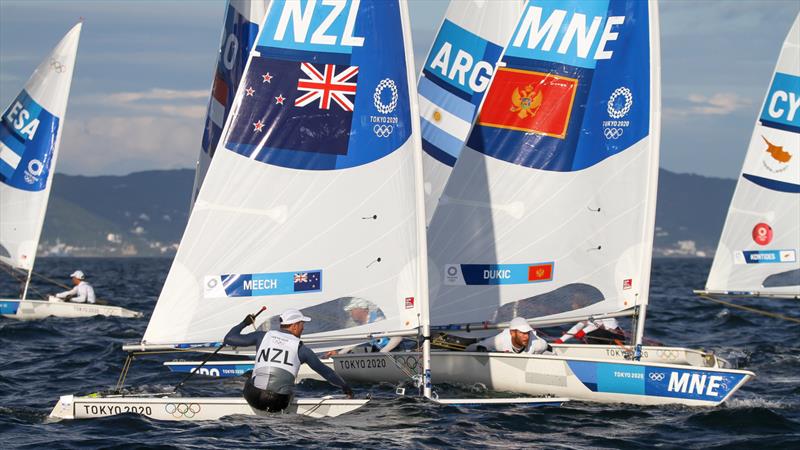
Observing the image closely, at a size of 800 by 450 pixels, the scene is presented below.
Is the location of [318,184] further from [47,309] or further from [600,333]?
[47,309]

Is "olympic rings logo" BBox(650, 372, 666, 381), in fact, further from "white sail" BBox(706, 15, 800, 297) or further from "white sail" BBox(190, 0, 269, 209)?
"white sail" BBox(190, 0, 269, 209)

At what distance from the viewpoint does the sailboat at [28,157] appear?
33.0m

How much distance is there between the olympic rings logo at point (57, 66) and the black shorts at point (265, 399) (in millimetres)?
21562

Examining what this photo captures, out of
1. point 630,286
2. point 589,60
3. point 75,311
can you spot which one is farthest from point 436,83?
point 75,311

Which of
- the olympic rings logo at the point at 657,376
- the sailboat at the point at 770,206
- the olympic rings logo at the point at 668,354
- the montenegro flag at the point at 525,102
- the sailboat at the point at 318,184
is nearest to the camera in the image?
the sailboat at the point at 318,184

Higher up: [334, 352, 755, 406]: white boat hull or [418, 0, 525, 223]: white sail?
[418, 0, 525, 223]: white sail

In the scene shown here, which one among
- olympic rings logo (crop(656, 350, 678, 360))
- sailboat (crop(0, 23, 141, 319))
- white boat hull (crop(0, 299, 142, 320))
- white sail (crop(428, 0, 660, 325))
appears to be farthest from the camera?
sailboat (crop(0, 23, 141, 319))

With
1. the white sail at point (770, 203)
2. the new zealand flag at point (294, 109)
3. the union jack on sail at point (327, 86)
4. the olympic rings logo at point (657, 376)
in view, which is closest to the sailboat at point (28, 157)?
the white sail at point (770, 203)

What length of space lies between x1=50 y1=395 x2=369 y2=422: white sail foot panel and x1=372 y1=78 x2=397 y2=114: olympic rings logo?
3.88 metres

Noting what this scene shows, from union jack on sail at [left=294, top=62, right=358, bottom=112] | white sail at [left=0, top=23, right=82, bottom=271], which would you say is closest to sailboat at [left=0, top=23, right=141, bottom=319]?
white sail at [left=0, top=23, right=82, bottom=271]

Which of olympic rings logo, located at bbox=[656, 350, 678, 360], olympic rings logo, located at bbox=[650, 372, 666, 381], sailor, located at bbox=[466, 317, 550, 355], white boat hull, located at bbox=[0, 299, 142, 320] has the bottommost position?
olympic rings logo, located at bbox=[650, 372, 666, 381]

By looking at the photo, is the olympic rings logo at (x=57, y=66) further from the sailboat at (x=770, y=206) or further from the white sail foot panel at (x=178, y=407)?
the white sail foot panel at (x=178, y=407)

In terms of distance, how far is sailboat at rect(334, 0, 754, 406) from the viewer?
1900cm

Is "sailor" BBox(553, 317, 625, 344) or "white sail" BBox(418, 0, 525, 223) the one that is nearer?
"sailor" BBox(553, 317, 625, 344)
